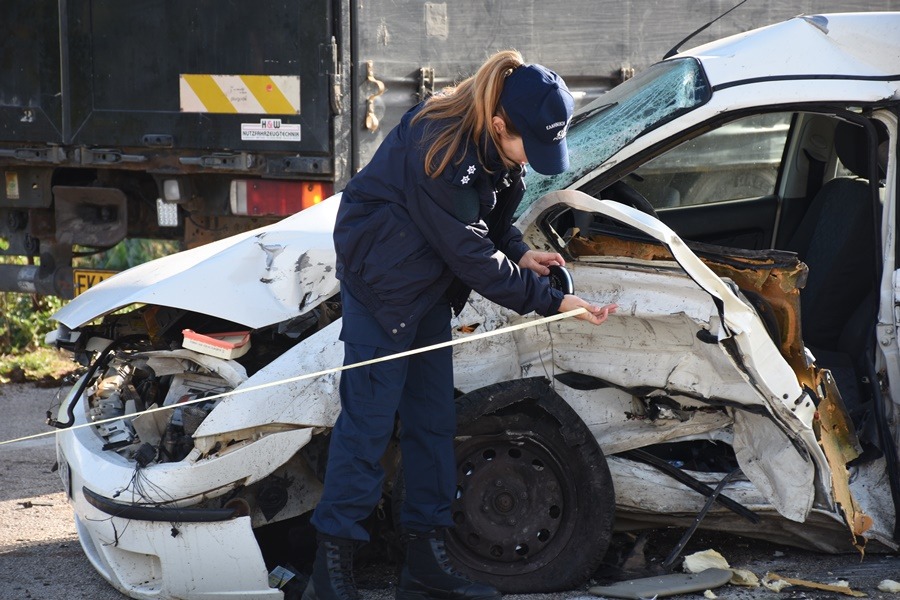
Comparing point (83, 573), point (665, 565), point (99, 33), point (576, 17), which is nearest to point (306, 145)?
point (99, 33)

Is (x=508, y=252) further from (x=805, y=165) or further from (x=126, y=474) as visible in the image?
(x=805, y=165)

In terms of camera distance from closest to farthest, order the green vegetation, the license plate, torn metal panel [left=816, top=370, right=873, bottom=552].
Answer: torn metal panel [left=816, top=370, right=873, bottom=552], the license plate, the green vegetation

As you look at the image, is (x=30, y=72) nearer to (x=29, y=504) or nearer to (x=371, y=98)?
(x=371, y=98)

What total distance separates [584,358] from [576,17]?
3.62 metres

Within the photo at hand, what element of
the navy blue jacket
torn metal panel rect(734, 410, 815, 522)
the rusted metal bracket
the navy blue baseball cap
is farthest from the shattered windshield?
the rusted metal bracket

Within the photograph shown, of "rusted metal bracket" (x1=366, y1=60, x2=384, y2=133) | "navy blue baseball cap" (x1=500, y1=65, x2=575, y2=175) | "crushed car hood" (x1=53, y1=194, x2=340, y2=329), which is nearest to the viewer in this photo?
"navy blue baseball cap" (x1=500, y1=65, x2=575, y2=175)

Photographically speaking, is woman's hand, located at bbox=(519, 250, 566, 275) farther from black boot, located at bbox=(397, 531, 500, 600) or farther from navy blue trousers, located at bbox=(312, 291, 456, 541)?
black boot, located at bbox=(397, 531, 500, 600)

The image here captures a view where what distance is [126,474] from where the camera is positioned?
3363 mm

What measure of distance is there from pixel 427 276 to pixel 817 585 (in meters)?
1.60

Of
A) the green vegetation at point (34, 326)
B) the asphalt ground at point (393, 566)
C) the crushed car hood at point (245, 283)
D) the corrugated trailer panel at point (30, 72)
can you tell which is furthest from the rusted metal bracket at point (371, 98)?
the asphalt ground at point (393, 566)

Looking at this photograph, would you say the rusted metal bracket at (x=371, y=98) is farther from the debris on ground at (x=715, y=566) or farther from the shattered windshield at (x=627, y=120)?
the debris on ground at (x=715, y=566)

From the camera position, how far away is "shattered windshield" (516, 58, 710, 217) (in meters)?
3.53

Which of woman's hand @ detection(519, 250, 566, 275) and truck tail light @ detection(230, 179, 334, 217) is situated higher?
woman's hand @ detection(519, 250, 566, 275)

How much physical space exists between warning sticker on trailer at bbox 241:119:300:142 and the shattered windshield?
260cm
